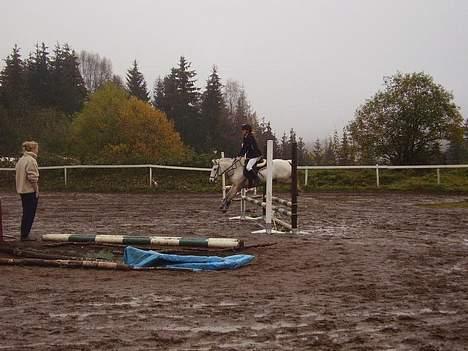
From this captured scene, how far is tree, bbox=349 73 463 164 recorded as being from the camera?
25.9 meters

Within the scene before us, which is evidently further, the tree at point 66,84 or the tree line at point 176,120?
the tree at point 66,84

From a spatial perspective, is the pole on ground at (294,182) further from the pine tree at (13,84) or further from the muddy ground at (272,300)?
the pine tree at (13,84)

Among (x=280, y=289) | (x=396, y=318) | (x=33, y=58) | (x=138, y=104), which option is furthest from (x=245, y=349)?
(x=33, y=58)

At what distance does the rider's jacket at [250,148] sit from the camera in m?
13.0

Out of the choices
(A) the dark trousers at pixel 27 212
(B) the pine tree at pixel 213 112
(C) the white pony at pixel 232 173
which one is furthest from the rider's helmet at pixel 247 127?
(B) the pine tree at pixel 213 112

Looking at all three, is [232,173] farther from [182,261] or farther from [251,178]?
[182,261]

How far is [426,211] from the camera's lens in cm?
1509

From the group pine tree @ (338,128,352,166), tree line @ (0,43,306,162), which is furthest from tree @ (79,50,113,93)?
pine tree @ (338,128,352,166)

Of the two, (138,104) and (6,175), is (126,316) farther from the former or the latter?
(138,104)

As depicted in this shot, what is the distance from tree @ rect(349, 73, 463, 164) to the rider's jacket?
1547 centimetres

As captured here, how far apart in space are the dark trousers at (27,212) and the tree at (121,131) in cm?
2982

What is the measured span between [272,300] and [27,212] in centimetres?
617

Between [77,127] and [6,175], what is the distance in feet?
59.7

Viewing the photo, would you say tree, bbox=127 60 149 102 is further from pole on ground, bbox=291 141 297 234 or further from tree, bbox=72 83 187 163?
pole on ground, bbox=291 141 297 234
